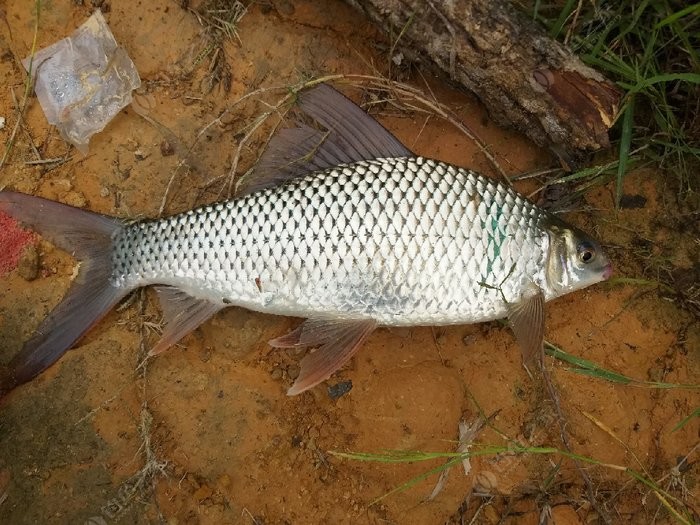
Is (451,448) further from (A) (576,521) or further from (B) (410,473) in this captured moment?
(A) (576,521)

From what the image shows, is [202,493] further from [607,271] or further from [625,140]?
[625,140]

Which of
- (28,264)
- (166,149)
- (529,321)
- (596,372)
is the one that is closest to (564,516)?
(596,372)

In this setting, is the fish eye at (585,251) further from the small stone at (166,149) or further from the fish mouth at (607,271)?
the small stone at (166,149)

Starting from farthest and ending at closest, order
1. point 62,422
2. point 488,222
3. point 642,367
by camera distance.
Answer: point 642,367 < point 62,422 < point 488,222

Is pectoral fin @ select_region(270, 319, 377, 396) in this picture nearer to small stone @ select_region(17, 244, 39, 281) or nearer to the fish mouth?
the fish mouth

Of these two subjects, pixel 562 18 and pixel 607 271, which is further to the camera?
pixel 562 18

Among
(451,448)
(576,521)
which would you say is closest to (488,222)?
(451,448)
